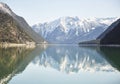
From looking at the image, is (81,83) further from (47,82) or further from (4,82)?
(4,82)

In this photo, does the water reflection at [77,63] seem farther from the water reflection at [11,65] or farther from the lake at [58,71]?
the water reflection at [11,65]

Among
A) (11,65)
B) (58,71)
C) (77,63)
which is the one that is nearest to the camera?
(58,71)

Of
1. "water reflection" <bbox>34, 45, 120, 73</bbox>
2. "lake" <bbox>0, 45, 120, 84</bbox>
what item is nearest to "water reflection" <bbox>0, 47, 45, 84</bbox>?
"lake" <bbox>0, 45, 120, 84</bbox>

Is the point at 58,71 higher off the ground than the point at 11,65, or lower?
lower

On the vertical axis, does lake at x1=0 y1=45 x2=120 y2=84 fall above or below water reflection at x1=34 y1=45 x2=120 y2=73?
above

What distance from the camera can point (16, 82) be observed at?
35.3m

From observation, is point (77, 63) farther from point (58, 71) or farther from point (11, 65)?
point (58, 71)

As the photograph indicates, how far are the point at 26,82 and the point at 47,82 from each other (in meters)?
2.36

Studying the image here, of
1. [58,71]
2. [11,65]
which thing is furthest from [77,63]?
[58,71]

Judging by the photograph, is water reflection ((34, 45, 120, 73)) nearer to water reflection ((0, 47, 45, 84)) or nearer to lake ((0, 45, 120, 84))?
lake ((0, 45, 120, 84))

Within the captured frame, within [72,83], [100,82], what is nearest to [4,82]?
[72,83]

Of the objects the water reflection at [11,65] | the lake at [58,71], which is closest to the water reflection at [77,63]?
the lake at [58,71]

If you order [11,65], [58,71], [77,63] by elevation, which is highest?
[11,65]

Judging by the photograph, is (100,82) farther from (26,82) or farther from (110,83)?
(26,82)
